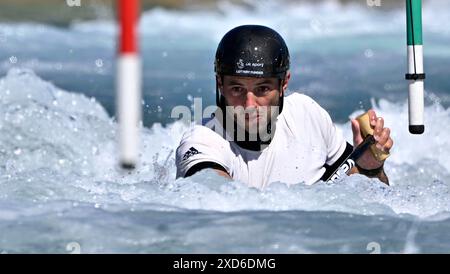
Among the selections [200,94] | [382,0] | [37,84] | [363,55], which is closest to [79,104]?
[37,84]

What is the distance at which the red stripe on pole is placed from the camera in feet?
11.9

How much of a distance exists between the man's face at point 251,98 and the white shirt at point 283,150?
7.2 inches

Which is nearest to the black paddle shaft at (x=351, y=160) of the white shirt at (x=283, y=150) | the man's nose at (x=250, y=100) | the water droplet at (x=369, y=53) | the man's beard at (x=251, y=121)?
the white shirt at (x=283, y=150)

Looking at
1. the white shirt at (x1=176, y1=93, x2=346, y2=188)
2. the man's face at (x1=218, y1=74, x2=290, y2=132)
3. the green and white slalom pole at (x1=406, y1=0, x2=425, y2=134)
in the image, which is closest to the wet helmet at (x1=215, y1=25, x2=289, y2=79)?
the man's face at (x1=218, y1=74, x2=290, y2=132)

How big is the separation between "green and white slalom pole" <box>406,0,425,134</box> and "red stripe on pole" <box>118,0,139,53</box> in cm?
250

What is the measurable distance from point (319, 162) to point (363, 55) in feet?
27.3

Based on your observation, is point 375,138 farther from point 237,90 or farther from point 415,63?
point 237,90

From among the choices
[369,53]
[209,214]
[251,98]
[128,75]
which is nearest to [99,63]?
[369,53]

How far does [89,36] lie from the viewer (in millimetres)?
15766

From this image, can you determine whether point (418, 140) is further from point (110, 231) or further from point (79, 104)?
point (110, 231)

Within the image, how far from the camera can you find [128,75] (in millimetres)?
3697

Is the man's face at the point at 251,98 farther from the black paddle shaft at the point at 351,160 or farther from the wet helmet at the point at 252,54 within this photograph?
the black paddle shaft at the point at 351,160

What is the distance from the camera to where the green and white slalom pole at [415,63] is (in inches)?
231

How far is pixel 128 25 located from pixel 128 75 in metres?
0.16
